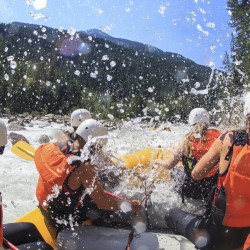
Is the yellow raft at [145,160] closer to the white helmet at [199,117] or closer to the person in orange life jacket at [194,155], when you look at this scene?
the person in orange life jacket at [194,155]

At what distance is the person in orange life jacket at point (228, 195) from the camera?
2877 millimetres

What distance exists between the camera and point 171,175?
5.64 metres

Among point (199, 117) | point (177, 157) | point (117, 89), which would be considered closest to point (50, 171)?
point (177, 157)

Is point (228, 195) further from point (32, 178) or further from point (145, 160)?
point (32, 178)

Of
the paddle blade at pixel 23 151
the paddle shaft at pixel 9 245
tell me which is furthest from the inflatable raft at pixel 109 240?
the paddle blade at pixel 23 151

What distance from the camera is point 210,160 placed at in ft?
10.3

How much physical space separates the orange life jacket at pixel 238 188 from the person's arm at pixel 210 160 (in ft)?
0.62

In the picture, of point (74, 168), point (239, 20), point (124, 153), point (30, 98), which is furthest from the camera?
point (30, 98)

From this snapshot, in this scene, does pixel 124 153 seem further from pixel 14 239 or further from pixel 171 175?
pixel 14 239

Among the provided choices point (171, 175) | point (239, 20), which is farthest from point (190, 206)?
point (239, 20)

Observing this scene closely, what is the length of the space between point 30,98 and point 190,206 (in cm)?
5859

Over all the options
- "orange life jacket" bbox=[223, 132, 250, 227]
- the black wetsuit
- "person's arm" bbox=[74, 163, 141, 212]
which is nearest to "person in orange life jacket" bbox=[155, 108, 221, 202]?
"person's arm" bbox=[74, 163, 141, 212]

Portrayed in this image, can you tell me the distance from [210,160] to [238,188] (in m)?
0.34

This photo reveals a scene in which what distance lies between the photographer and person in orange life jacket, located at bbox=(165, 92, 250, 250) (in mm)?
2877
